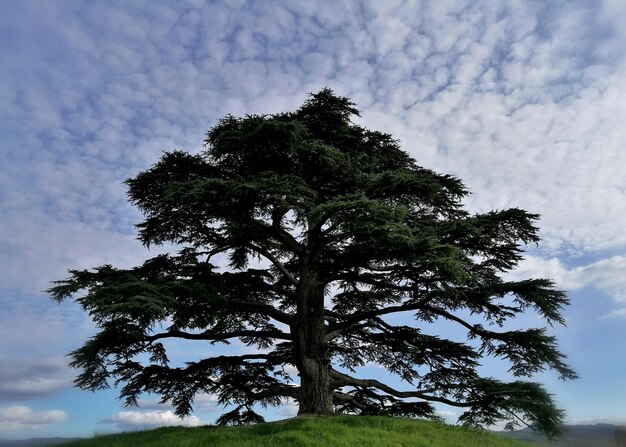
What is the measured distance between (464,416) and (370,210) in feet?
24.2

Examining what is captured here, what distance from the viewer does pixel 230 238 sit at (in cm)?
1802

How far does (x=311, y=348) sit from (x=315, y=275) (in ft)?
8.80

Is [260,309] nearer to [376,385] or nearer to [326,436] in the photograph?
[376,385]

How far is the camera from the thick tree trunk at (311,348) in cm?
1677

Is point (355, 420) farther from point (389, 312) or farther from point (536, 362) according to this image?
point (536, 362)

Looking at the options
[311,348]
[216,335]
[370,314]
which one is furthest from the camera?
[216,335]

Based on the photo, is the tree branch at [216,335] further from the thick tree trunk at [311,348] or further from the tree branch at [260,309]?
the thick tree trunk at [311,348]

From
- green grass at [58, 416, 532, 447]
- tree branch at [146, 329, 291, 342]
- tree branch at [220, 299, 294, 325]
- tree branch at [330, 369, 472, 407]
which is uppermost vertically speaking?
tree branch at [220, 299, 294, 325]

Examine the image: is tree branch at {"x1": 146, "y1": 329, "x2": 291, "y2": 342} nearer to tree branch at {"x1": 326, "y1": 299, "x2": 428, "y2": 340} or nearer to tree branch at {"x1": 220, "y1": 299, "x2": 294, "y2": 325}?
tree branch at {"x1": 220, "y1": 299, "x2": 294, "y2": 325}

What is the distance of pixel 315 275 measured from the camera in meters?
18.5

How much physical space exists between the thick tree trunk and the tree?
0.17ft

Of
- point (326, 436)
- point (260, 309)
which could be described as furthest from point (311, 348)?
point (326, 436)

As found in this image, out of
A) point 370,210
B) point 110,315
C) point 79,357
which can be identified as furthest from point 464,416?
point 79,357

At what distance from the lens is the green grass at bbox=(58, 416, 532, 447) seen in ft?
41.0
